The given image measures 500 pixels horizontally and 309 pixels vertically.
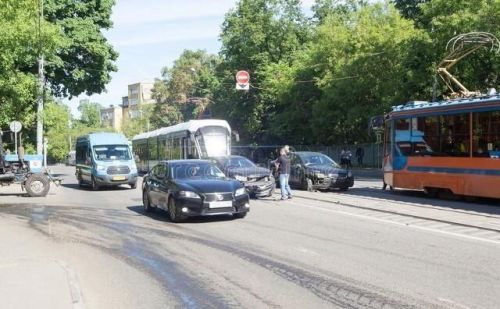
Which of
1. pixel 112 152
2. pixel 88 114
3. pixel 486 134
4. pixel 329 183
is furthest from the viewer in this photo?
pixel 88 114

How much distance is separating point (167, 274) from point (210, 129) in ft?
75.8

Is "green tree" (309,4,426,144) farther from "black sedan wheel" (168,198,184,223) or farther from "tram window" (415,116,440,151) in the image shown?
"black sedan wheel" (168,198,184,223)

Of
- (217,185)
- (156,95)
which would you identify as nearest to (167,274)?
(217,185)

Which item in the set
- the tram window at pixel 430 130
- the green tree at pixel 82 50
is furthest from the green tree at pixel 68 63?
the tram window at pixel 430 130

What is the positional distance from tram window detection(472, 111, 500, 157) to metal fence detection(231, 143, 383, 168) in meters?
22.1

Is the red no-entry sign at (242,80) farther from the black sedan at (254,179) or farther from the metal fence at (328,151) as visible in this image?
the black sedan at (254,179)

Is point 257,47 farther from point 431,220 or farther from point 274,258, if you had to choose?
point 274,258

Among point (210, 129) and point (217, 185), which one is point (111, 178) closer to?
point (210, 129)

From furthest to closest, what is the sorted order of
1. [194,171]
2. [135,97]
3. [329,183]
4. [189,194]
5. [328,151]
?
[135,97] < [328,151] < [329,183] < [194,171] < [189,194]

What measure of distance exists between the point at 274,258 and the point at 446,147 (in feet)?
35.4

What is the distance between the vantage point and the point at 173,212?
13953 millimetres

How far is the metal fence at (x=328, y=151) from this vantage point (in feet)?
148

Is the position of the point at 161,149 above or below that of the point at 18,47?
below

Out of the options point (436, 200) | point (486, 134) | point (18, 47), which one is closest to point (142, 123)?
point (18, 47)
